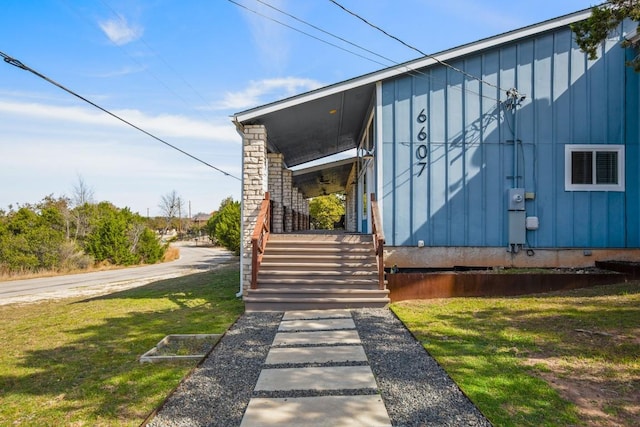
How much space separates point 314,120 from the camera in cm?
1092

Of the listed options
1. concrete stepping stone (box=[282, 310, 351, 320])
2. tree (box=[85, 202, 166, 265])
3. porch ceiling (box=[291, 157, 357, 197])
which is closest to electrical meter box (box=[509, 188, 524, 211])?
concrete stepping stone (box=[282, 310, 351, 320])

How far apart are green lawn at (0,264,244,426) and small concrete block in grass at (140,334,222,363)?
6.0 inches

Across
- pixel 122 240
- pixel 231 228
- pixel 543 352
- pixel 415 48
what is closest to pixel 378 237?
pixel 543 352

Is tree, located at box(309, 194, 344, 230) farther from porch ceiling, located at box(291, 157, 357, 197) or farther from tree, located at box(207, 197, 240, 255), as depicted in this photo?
porch ceiling, located at box(291, 157, 357, 197)

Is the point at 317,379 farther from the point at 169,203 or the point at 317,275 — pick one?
the point at 169,203

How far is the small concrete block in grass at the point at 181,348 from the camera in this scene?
4766 millimetres

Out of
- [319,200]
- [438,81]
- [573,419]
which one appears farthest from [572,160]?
[319,200]

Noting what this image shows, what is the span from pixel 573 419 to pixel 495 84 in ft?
25.7

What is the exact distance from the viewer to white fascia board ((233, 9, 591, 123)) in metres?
8.73

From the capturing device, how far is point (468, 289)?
795 centimetres

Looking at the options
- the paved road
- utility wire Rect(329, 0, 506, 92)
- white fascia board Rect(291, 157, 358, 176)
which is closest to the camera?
utility wire Rect(329, 0, 506, 92)

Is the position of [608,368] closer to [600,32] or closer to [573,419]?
[573,419]

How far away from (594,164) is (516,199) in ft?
6.47

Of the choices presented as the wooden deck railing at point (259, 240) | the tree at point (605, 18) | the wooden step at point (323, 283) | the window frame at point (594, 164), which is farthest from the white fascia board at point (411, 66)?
the wooden step at point (323, 283)
